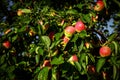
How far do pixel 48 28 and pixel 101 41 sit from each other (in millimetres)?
545

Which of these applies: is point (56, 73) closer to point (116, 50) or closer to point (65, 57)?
point (65, 57)

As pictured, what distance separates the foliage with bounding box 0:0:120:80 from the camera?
7.97 ft

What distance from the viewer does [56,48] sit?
8.70 feet

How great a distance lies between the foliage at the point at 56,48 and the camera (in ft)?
7.97

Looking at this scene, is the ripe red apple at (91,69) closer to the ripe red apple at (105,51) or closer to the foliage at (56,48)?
the foliage at (56,48)

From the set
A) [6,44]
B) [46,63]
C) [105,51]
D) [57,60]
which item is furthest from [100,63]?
[6,44]

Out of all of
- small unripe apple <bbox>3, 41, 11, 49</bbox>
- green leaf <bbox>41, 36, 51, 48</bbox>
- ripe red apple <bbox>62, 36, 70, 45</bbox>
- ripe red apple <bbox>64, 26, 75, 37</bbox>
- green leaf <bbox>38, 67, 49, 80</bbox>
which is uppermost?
ripe red apple <bbox>64, 26, 75, 37</bbox>

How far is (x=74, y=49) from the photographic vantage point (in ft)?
8.12

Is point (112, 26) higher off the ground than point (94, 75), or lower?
lower

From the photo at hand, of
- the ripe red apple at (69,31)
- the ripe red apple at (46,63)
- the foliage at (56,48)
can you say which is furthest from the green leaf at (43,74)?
the ripe red apple at (69,31)

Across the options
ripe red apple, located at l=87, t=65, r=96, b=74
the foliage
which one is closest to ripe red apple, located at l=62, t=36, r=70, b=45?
the foliage

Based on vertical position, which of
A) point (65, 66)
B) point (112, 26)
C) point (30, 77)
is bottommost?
point (112, 26)

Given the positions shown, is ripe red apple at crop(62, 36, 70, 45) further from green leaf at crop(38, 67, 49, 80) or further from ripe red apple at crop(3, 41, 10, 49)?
ripe red apple at crop(3, 41, 10, 49)

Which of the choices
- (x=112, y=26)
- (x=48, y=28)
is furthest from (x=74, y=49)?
(x=112, y=26)
